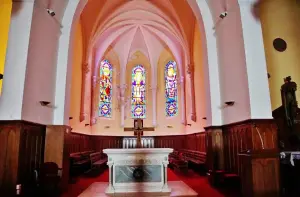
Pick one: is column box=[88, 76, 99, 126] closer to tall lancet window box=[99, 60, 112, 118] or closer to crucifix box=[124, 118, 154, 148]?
tall lancet window box=[99, 60, 112, 118]

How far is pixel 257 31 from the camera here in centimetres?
632

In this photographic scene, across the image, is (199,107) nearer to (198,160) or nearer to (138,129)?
(198,160)

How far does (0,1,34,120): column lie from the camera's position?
541 cm

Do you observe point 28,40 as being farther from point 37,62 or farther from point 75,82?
point 75,82

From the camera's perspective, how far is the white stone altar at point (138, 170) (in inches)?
236

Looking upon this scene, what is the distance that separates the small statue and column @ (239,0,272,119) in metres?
1.23

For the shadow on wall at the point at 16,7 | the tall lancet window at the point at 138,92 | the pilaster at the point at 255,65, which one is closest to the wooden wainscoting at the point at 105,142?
the tall lancet window at the point at 138,92

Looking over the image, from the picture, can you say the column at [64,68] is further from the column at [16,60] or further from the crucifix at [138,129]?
the crucifix at [138,129]

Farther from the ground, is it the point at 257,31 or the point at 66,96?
the point at 257,31

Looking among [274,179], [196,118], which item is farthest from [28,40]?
[196,118]

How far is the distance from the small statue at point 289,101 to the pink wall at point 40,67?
22.4 feet

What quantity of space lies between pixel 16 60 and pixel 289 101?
733cm

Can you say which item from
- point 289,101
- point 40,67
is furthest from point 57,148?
point 289,101

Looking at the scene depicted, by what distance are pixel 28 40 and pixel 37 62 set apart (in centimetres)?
73
